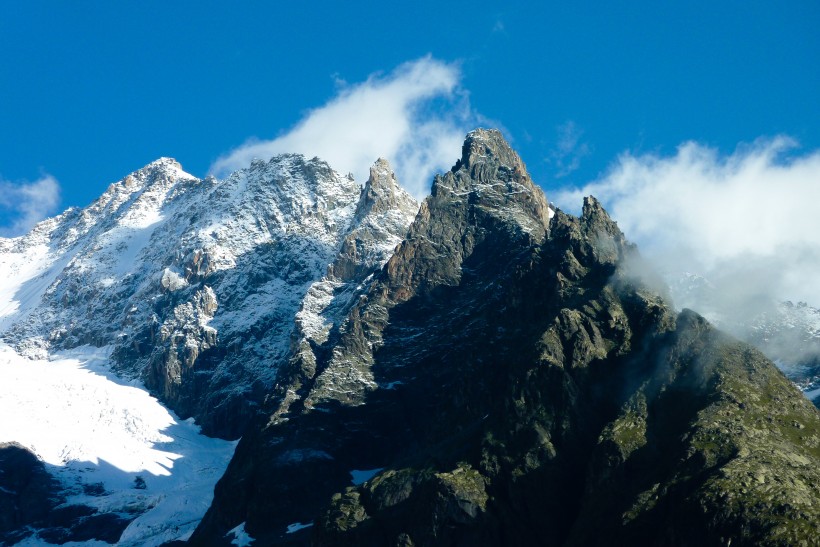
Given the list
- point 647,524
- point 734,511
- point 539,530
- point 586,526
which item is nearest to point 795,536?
point 734,511

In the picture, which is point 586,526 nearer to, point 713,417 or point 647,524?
point 647,524

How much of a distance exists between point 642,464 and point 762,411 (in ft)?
73.5

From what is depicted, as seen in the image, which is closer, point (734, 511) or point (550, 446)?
point (734, 511)

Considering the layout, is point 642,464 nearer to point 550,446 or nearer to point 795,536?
point 550,446

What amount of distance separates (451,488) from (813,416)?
5986 cm

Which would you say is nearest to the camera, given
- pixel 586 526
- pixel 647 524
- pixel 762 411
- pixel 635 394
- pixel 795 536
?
pixel 795 536

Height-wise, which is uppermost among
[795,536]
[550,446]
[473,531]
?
[550,446]

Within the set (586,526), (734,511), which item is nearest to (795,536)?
(734,511)

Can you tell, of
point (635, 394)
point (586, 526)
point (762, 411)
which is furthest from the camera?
point (635, 394)

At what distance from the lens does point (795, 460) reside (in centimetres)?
16925

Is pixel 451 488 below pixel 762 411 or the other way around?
below

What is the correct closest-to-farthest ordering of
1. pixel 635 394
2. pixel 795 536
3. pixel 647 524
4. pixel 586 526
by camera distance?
1. pixel 795 536
2. pixel 647 524
3. pixel 586 526
4. pixel 635 394

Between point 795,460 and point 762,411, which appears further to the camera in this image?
point 762,411

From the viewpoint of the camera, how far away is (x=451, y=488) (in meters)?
194
